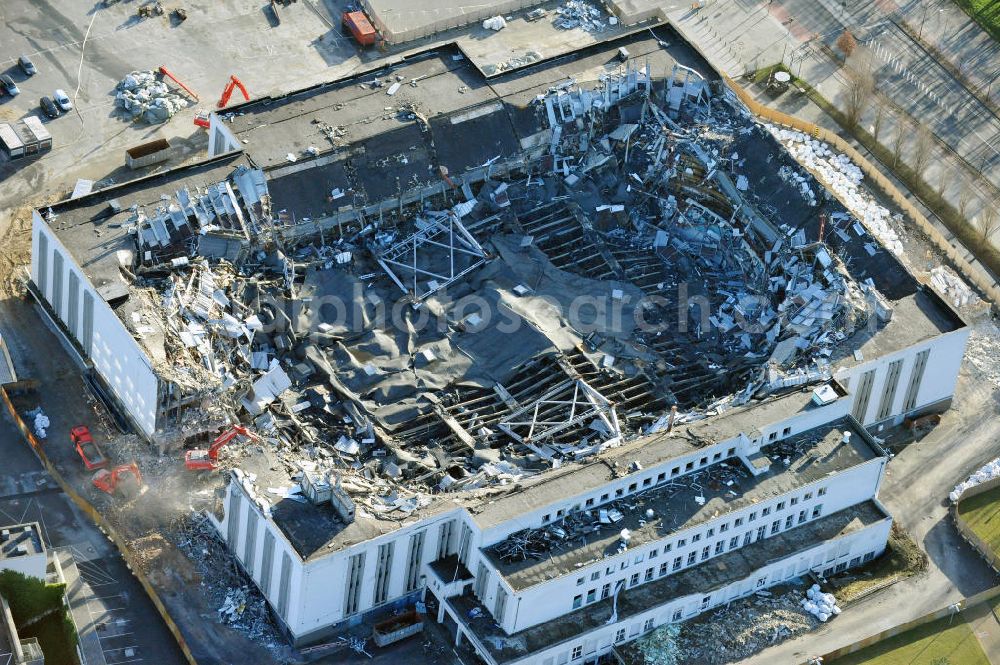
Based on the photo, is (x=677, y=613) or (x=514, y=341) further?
(x=514, y=341)

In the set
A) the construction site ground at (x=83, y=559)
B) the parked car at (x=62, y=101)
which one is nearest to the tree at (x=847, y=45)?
the parked car at (x=62, y=101)

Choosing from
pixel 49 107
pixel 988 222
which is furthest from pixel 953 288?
pixel 49 107

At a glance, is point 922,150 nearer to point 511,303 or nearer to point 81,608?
point 511,303

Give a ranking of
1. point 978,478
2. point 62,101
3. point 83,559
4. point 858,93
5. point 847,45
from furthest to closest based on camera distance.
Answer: point 847,45 → point 858,93 → point 62,101 → point 978,478 → point 83,559

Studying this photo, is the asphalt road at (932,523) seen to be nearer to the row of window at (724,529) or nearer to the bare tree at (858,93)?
the row of window at (724,529)

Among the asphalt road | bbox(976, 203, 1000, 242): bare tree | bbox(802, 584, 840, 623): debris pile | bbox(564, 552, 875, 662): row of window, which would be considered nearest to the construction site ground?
bbox(564, 552, 875, 662): row of window

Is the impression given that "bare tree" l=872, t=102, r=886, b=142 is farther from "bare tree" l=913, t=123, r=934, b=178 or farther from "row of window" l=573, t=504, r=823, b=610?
"row of window" l=573, t=504, r=823, b=610
